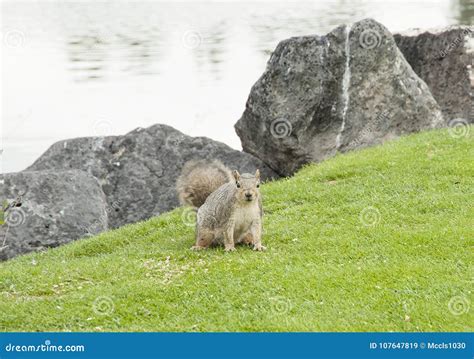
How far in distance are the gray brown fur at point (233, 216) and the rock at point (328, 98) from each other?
23.0 feet

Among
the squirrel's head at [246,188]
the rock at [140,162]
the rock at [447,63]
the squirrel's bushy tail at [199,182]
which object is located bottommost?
the rock at [140,162]

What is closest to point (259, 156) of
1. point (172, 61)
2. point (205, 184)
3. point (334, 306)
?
point (205, 184)

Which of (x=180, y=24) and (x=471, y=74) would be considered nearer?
(x=471, y=74)

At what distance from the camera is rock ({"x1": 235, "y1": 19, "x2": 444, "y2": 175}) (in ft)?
61.5

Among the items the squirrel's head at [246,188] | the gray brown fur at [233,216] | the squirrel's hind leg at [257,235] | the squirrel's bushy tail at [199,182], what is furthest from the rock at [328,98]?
the squirrel's head at [246,188]

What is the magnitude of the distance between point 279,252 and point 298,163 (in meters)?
7.51

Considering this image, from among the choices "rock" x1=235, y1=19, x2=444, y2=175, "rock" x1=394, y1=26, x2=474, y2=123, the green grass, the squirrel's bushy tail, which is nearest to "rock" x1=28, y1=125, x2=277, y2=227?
"rock" x1=235, y1=19, x2=444, y2=175

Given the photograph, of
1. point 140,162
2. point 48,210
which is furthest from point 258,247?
point 140,162

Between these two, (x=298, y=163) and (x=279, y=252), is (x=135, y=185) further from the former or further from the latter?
(x=279, y=252)

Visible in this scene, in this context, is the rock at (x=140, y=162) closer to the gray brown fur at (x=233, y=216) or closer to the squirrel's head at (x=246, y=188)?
the gray brown fur at (x=233, y=216)

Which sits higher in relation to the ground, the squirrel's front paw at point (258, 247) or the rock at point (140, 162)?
the squirrel's front paw at point (258, 247)

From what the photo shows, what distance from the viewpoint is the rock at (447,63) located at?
2095 cm

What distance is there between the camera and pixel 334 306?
9.55 metres

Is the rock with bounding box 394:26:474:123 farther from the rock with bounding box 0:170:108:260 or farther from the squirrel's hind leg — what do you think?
the squirrel's hind leg
